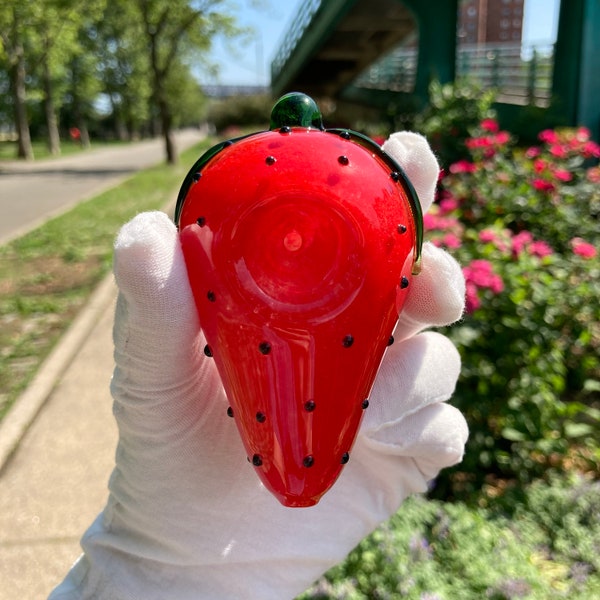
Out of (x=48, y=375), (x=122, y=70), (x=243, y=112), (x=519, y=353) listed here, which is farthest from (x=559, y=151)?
(x=122, y=70)

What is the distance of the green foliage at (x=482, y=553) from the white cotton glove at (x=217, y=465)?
620mm

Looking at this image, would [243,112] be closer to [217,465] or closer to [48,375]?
[48,375]

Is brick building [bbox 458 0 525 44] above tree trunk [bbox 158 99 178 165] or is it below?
above

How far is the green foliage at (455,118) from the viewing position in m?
6.62

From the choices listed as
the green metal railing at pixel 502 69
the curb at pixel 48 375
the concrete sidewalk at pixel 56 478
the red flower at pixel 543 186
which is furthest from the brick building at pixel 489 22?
the concrete sidewalk at pixel 56 478

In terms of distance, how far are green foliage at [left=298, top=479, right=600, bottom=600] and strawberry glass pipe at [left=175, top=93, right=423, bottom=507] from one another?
1051mm

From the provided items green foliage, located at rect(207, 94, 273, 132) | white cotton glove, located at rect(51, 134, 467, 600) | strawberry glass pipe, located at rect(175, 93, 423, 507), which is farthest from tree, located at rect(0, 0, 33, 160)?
green foliage, located at rect(207, 94, 273, 132)

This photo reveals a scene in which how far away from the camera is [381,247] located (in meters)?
0.94

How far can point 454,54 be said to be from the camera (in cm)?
973

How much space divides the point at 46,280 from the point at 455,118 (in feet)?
15.0

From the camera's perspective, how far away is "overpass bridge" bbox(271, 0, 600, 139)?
270 inches

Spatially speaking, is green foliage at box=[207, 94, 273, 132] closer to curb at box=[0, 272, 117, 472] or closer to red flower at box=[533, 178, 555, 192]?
curb at box=[0, 272, 117, 472]

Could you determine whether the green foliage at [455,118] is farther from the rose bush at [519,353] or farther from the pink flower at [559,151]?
the rose bush at [519,353]

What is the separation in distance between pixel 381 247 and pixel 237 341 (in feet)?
0.85
